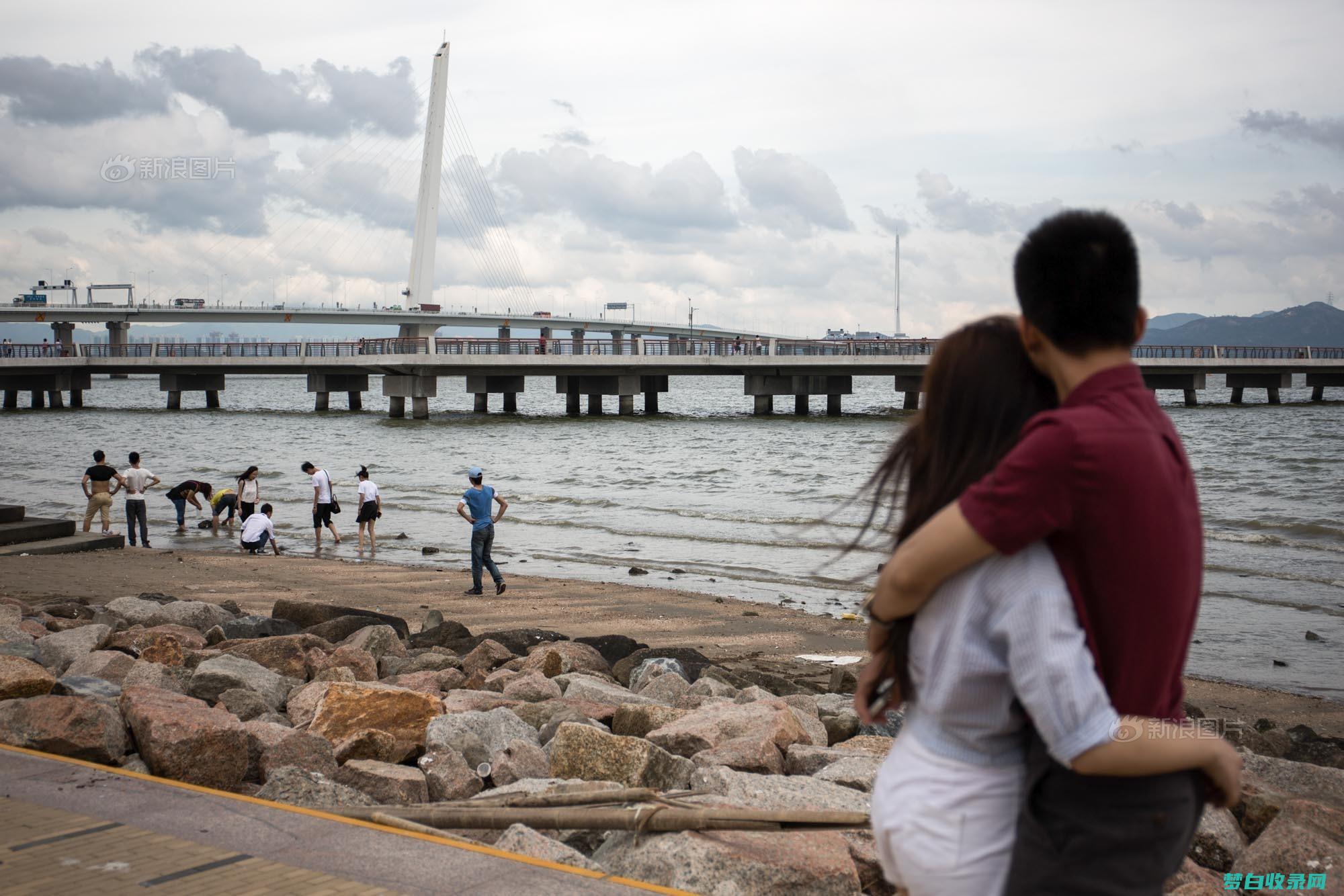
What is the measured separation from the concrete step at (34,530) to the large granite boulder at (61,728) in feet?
43.5

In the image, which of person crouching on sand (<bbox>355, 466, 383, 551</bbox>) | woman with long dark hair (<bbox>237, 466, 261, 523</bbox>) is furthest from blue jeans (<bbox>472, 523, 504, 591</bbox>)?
woman with long dark hair (<bbox>237, 466, 261, 523</bbox>)

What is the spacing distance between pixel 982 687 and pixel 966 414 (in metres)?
0.44

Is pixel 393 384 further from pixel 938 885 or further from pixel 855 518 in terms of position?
pixel 938 885

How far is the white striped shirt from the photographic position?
168cm

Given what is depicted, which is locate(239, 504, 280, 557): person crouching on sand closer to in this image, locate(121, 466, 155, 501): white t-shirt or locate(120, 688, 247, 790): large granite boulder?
locate(121, 466, 155, 501): white t-shirt

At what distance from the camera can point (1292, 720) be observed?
363 inches

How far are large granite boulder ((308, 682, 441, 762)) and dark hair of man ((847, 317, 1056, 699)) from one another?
14.4ft

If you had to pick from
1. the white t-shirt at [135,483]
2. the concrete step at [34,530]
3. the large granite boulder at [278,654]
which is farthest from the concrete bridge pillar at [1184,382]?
the large granite boulder at [278,654]

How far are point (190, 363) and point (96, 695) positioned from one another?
78707mm

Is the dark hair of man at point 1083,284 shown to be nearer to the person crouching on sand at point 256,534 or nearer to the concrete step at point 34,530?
the concrete step at point 34,530

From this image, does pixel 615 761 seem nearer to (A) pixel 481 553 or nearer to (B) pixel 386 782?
(B) pixel 386 782

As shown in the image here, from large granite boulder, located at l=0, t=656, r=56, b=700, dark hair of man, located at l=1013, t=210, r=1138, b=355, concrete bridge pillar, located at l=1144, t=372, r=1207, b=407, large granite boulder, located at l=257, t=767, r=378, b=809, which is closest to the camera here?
dark hair of man, located at l=1013, t=210, r=1138, b=355

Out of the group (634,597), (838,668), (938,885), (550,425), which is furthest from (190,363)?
(938,885)

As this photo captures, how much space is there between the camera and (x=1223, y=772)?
1753 millimetres
